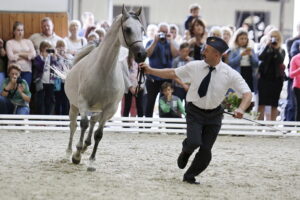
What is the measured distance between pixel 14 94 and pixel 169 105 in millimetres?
2856

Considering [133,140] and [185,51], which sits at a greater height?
[185,51]

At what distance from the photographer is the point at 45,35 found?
1296 cm

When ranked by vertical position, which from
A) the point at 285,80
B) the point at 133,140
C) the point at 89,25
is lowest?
the point at 133,140

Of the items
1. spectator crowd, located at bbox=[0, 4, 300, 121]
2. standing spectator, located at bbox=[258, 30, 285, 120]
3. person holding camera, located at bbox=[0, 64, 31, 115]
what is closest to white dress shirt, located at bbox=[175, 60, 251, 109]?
spectator crowd, located at bbox=[0, 4, 300, 121]

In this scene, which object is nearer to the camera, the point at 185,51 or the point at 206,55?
the point at 206,55

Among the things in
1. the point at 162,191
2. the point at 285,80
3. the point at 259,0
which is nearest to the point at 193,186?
the point at 162,191

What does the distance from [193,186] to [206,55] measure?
134cm

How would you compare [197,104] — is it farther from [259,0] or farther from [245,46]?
[259,0]

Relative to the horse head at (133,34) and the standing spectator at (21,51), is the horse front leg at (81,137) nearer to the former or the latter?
the horse head at (133,34)

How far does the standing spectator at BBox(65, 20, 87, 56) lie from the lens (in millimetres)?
12688

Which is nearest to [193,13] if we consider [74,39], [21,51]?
[74,39]

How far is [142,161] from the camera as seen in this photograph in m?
8.49

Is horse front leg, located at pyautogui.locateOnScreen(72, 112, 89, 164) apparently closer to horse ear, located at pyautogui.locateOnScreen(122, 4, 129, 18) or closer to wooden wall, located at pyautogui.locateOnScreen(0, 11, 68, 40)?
horse ear, located at pyautogui.locateOnScreen(122, 4, 129, 18)

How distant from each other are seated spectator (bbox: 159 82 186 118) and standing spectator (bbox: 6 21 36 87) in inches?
98.7
